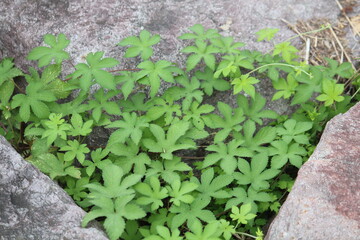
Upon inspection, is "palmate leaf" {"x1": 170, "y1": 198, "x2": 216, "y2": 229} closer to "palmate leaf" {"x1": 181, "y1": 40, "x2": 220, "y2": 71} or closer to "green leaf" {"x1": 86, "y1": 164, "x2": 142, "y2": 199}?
"green leaf" {"x1": 86, "y1": 164, "x2": 142, "y2": 199}

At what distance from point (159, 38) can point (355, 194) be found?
1.85m

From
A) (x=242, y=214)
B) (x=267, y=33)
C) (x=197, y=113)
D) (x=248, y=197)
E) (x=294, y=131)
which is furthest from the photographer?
(x=267, y=33)

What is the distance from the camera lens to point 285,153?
3600mm

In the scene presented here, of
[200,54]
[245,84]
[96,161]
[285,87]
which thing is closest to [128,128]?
[96,161]

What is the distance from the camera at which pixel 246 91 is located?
3.79 meters

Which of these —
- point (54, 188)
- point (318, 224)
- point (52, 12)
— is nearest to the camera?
point (318, 224)

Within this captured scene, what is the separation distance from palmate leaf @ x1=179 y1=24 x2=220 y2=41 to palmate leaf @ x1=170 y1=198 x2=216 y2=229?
134cm

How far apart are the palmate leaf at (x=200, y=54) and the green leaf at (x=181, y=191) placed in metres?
1.00

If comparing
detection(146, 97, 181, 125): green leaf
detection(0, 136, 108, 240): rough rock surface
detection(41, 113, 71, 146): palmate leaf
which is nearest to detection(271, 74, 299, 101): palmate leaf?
detection(146, 97, 181, 125): green leaf

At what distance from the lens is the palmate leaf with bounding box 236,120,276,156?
3.71 metres

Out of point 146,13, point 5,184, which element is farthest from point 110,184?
point 146,13

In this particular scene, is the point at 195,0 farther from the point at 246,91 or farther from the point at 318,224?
the point at 318,224

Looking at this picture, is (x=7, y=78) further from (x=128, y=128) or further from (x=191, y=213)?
(x=191, y=213)

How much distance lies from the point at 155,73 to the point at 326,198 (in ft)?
5.02
